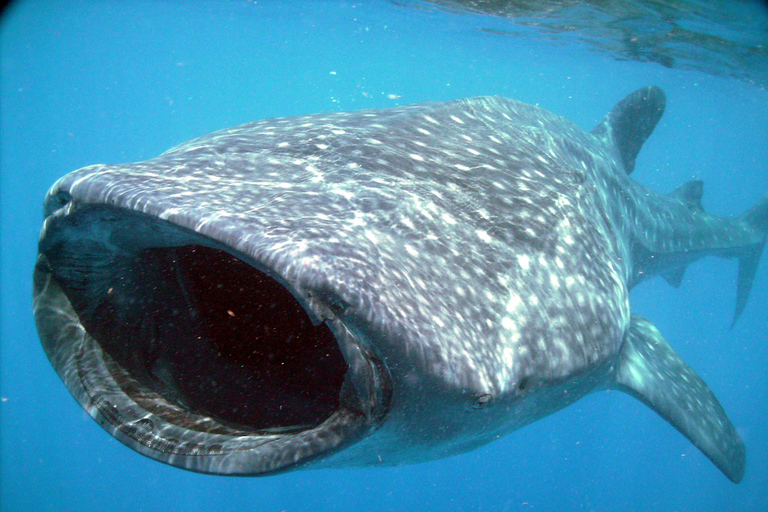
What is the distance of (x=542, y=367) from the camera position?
1.86 m

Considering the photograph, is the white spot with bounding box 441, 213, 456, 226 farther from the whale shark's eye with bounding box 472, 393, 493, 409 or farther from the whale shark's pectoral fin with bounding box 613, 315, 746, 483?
the whale shark's pectoral fin with bounding box 613, 315, 746, 483

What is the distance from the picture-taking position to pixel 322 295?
1.23 m

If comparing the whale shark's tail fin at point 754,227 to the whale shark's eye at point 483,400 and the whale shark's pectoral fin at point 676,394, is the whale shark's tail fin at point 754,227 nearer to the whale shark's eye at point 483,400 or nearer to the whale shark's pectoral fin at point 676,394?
the whale shark's pectoral fin at point 676,394

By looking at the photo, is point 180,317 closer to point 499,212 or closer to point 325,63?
point 499,212

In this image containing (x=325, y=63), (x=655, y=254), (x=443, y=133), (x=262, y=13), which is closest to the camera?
(x=443, y=133)

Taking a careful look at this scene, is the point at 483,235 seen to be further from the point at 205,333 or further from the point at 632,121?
the point at 632,121

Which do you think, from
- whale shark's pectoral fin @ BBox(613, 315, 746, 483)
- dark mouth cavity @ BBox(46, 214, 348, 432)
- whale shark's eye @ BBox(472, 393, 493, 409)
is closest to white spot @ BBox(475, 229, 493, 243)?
whale shark's eye @ BBox(472, 393, 493, 409)

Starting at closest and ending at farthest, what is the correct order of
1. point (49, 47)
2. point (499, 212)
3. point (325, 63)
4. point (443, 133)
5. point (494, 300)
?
point (494, 300), point (499, 212), point (443, 133), point (49, 47), point (325, 63)

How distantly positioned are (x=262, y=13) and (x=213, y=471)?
30.2 meters

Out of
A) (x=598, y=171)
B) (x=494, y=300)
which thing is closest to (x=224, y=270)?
(x=494, y=300)

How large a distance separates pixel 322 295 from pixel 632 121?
671 centimetres

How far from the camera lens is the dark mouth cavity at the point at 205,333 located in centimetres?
186

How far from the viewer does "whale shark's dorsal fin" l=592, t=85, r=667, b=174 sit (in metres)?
6.39

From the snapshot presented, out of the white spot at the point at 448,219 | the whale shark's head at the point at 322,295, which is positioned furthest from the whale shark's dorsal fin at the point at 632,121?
the white spot at the point at 448,219
